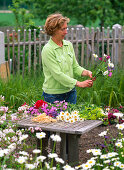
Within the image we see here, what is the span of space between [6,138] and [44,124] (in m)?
0.40

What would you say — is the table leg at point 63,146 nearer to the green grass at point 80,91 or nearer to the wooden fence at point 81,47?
the green grass at point 80,91

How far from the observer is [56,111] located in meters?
3.88

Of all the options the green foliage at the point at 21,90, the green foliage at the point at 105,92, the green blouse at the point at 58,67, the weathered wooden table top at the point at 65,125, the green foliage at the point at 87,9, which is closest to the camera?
the weathered wooden table top at the point at 65,125

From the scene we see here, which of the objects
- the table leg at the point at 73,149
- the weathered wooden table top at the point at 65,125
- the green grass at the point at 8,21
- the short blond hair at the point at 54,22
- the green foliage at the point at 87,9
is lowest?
the table leg at the point at 73,149

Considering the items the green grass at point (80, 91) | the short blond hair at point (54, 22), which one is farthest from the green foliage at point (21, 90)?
the short blond hair at point (54, 22)

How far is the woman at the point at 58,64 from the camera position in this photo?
398 cm

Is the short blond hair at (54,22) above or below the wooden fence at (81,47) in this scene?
above

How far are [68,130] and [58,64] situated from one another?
3.04 ft

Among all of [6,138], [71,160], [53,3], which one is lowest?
[71,160]

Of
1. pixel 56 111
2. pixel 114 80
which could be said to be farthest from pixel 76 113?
pixel 114 80

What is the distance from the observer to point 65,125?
357 cm

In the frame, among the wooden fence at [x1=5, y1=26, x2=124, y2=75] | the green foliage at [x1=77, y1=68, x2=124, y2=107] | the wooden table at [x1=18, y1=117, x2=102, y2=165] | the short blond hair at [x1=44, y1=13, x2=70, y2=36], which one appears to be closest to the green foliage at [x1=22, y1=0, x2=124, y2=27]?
the wooden fence at [x1=5, y1=26, x2=124, y2=75]

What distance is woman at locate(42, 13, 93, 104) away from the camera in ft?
13.1

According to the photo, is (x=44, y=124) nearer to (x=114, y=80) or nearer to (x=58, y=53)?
(x=58, y=53)
